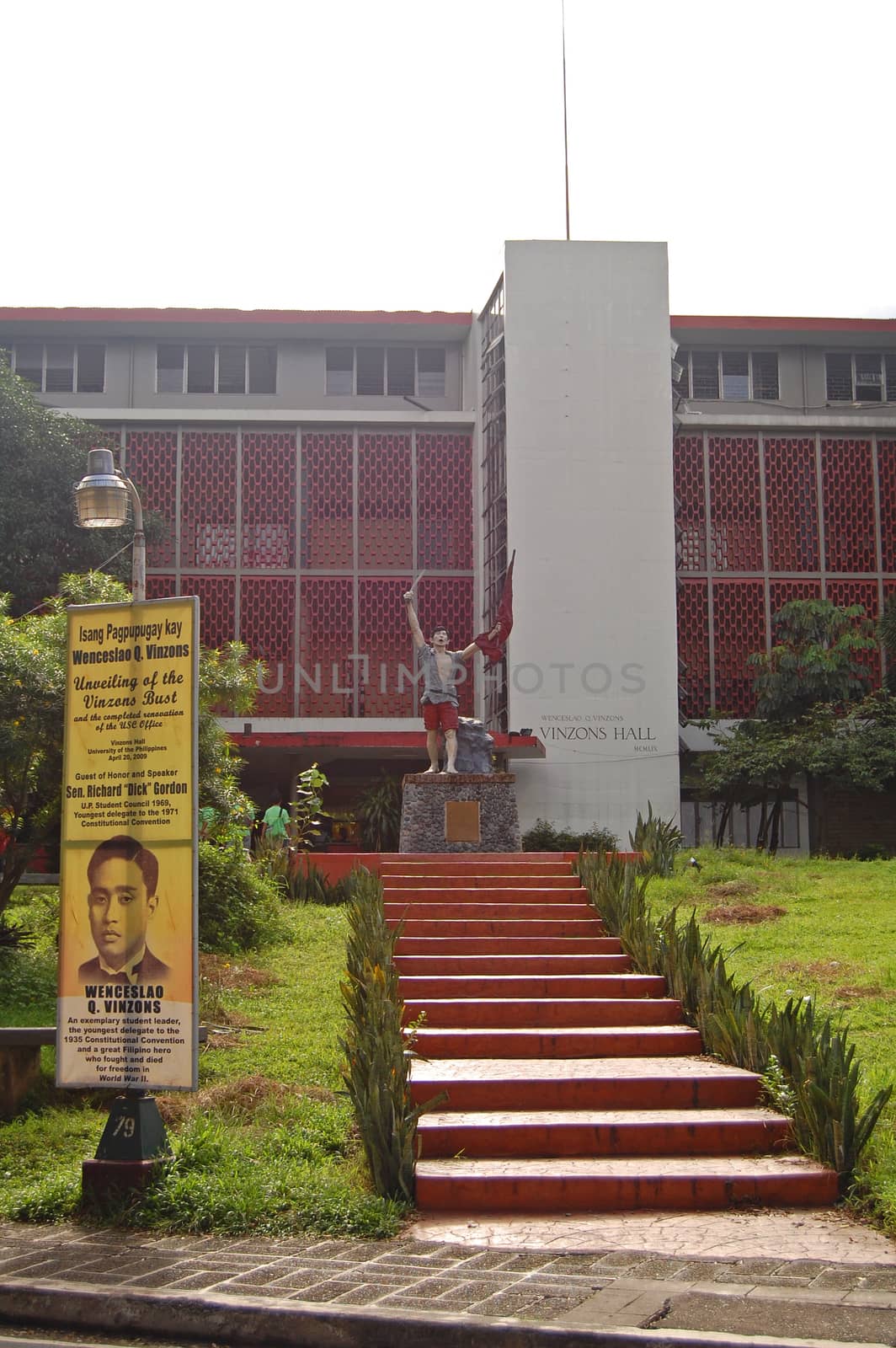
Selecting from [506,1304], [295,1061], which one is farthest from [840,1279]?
[295,1061]

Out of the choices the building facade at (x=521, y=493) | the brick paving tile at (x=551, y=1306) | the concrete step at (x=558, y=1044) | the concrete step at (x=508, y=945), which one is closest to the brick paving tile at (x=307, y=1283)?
the brick paving tile at (x=551, y=1306)

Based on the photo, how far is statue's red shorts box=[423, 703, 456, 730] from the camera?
16.3 meters

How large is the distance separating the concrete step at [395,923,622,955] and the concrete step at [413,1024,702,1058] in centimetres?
220

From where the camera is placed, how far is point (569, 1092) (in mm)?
7438

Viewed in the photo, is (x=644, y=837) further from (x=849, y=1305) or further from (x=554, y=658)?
(x=849, y=1305)

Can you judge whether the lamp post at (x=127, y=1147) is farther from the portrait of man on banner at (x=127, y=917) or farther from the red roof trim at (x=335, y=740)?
the red roof trim at (x=335, y=740)

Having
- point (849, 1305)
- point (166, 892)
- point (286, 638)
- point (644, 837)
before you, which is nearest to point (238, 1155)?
point (166, 892)

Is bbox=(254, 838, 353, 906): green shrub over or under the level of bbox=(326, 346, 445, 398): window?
under

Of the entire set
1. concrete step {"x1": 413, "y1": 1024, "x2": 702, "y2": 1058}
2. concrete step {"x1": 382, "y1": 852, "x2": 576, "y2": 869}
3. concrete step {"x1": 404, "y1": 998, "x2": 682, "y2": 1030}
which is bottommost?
concrete step {"x1": 413, "y1": 1024, "x2": 702, "y2": 1058}

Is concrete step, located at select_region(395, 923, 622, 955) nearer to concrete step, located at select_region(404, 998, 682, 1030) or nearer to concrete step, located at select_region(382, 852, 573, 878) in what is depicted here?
concrete step, located at select_region(404, 998, 682, 1030)

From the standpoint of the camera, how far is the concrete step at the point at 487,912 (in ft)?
39.6

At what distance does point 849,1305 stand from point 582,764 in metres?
22.0

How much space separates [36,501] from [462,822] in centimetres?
1289

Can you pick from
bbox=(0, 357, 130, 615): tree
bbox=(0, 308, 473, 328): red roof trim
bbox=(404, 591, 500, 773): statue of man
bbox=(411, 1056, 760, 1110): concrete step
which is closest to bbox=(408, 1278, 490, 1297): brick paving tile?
bbox=(411, 1056, 760, 1110): concrete step
